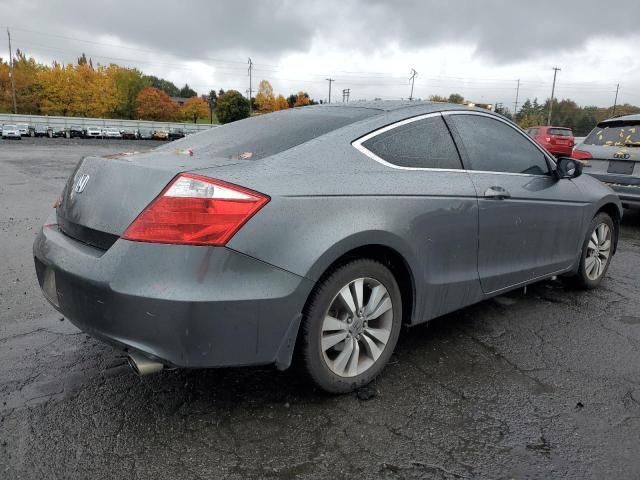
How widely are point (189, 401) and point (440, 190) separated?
1782mm

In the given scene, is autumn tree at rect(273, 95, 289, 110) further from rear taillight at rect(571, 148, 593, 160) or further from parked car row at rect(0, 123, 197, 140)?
rear taillight at rect(571, 148, 593, 160)

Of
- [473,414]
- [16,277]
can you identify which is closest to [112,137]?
[16,277]

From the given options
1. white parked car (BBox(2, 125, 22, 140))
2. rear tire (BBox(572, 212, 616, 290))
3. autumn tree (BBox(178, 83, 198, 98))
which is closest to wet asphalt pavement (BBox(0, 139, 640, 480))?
rear tire (BBox(572, 212, 616, 290))

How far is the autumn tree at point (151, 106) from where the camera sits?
9119cm

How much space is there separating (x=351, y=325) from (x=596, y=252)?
308 centimetres

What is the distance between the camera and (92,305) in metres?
2.22

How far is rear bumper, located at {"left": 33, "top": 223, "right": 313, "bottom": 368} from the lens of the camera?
2.09m

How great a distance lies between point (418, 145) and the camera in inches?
119

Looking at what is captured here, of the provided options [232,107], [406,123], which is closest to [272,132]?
[406,123]

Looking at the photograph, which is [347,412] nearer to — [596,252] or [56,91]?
[596,252]

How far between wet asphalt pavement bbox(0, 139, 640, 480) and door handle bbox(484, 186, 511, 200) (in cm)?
98

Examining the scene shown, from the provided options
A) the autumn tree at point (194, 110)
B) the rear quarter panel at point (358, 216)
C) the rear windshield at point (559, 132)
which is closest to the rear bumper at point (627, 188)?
the rear quarter panel at point (358, 216)

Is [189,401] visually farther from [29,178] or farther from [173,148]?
[29,178]

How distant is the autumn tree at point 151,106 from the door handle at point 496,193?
96.0 m
